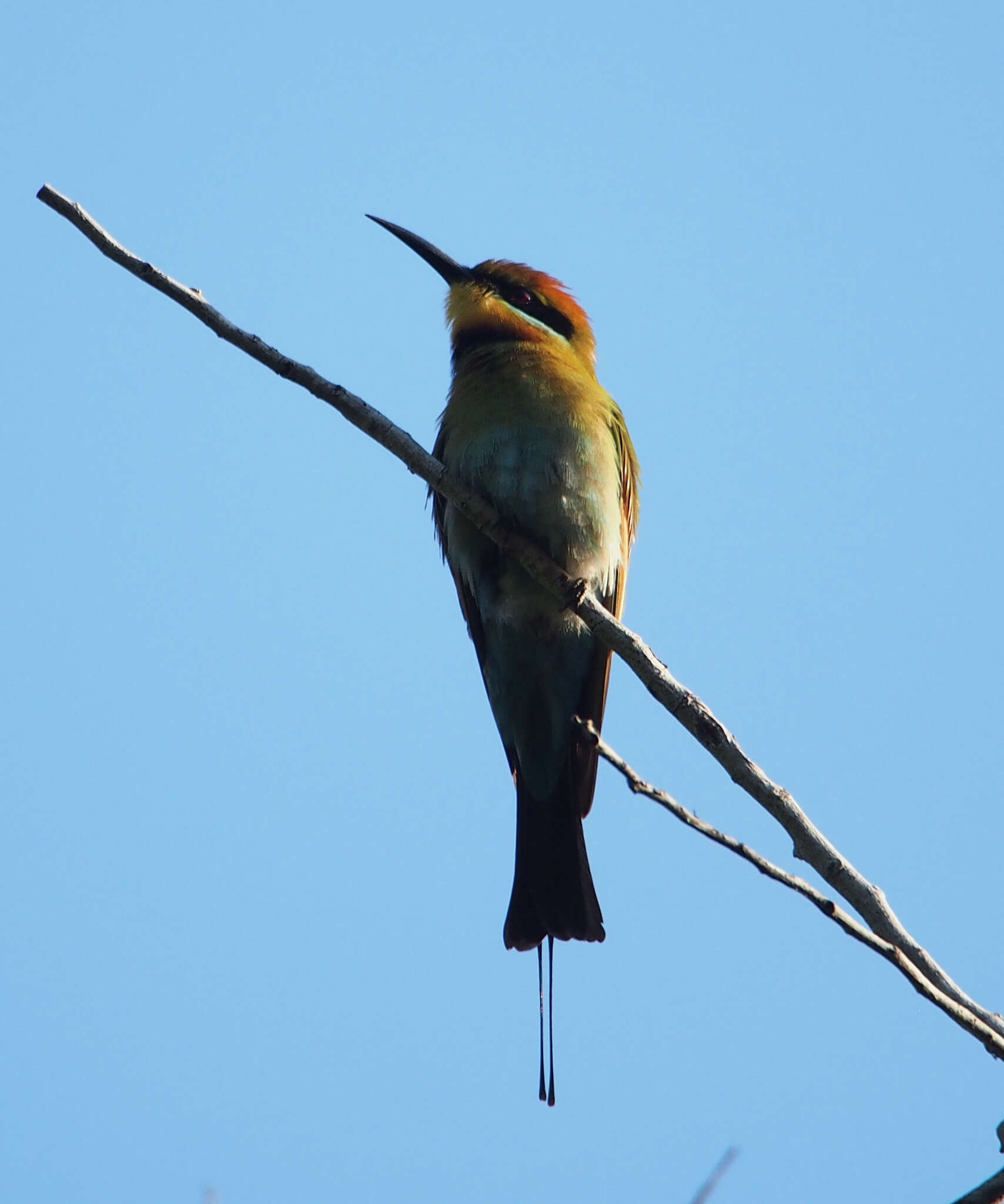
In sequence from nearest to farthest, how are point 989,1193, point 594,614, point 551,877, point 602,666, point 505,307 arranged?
point 989,1193 → point 594,614 → point 551,877 → point 602,666 → point 505,307

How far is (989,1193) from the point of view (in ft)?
5.69

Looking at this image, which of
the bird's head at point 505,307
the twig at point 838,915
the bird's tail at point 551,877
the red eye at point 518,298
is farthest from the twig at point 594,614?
the red eye at point 518,298

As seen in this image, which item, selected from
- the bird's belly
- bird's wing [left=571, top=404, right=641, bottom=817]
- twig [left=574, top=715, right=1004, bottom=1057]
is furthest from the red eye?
twig [left=574, top=715, right=1004, bottom=1057]

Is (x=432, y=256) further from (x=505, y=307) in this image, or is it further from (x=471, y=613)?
(x=471, y=613)

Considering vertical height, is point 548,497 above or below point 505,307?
below

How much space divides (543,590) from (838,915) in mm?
1861

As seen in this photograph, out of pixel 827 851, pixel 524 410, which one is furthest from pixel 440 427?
pixel 827 851

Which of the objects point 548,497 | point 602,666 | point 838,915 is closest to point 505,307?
point 548,497

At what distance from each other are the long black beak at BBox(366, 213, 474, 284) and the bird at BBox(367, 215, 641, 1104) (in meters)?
0.64

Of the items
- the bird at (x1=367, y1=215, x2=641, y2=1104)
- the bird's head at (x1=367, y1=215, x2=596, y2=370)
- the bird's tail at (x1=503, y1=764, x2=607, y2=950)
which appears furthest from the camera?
the bird's head at (x1=367, y1=215, x2=596, y2=370)

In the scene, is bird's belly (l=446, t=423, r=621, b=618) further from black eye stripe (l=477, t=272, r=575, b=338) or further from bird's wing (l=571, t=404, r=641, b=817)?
black eye stripe (l=477, t=272, r=575, b=338)

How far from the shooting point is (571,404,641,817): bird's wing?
140 inches

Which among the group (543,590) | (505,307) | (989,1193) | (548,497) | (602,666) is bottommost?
(989,1193)

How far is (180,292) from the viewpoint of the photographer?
105 inches
